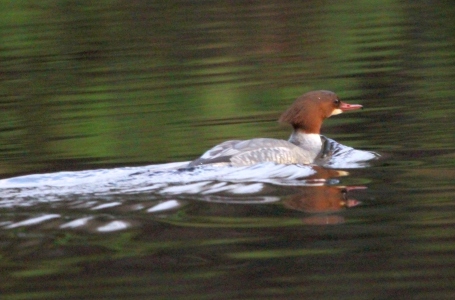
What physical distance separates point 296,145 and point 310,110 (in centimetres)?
48

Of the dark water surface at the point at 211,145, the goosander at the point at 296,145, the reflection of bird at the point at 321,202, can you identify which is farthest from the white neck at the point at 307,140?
the reflection of bird at the point at 321,202

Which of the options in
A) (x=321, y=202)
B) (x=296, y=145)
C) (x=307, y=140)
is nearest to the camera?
(x=321, y=202)

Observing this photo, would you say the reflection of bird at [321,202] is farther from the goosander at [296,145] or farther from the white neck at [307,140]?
the white neck at [307,140]

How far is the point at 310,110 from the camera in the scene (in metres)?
10.6

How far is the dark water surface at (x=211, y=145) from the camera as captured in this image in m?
5.80

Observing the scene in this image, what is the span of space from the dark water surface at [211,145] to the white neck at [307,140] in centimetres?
33

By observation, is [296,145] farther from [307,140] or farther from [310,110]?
[310,110]

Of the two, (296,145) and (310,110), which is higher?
(310,110)

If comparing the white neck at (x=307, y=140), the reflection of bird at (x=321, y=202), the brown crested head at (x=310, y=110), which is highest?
the brown crested head at (x=310, y=110)

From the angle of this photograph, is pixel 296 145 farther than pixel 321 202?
Yes

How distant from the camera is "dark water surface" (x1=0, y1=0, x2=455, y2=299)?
5801 millimetres

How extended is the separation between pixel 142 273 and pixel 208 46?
40.7 ft

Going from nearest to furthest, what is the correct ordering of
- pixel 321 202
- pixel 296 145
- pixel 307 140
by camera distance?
pixel 321 202 < pixel 296 145 < pixel 307 140

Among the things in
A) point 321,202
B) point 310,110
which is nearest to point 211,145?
point 310,110
